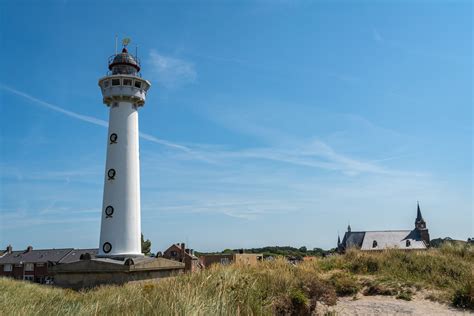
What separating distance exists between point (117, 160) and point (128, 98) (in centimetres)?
454

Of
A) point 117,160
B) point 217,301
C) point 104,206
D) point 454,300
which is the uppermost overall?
point 117,160

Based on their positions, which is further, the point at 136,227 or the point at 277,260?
the point at 136,227

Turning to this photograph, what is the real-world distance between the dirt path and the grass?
1.20ft

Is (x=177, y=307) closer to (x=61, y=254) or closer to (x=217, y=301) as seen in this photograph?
(x=217, y=301)

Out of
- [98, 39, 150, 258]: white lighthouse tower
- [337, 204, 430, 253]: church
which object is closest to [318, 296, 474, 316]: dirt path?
[98, 39, 150, 258]: white lighthouse tower

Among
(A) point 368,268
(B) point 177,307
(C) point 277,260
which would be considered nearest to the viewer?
(B) point 177,307

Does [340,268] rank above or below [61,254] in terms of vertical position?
above

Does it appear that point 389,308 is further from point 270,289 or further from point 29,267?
point 29,267

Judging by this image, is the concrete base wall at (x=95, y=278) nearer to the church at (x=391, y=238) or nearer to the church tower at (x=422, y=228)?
the church at (x=391, y=238)

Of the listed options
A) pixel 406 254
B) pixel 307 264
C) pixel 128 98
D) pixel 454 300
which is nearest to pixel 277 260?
pixel 307 264

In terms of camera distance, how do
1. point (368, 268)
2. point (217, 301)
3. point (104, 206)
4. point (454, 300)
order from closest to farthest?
point (217, 301), point (454, 300), point (368, 268), point (104, 206)

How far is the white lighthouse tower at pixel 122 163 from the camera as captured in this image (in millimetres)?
24828

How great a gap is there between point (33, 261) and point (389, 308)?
187 ft

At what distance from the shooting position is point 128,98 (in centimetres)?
2697
